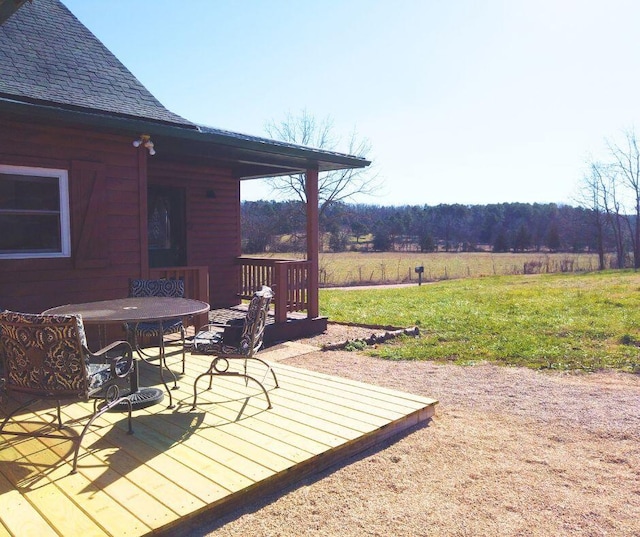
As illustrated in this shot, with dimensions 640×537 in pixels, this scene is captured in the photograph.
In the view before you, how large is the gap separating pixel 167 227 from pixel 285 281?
253 cm

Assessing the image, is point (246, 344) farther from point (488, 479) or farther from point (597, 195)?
point (597, 195)

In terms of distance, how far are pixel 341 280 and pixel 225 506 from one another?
59.3 feet

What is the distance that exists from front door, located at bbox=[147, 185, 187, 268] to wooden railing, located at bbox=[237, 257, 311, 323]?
45.9 inches

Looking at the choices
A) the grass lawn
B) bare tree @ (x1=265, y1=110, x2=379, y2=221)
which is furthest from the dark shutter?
bare tree @ (x1=265, y1=110, x2=379, y2=221)

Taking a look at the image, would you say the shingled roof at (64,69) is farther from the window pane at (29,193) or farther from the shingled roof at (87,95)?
the window pane at (29,193)

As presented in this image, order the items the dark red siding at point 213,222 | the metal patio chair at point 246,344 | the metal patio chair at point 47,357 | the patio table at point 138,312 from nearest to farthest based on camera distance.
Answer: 1. the metal patio chair at point 47,357
2. the patio table at point 138,312
3. the metal patio chair at point 246,344
4. the dark red siding at point 213,222

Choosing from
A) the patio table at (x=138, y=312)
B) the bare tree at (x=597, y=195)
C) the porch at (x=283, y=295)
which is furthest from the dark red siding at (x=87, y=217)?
the bare tree at (x=597, y=195)

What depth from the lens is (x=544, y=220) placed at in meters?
48.7

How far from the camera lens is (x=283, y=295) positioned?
268 inches

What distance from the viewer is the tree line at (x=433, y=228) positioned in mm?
27438

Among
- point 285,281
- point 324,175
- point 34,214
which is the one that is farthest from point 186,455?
point 324,175

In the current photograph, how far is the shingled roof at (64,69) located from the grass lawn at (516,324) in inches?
160

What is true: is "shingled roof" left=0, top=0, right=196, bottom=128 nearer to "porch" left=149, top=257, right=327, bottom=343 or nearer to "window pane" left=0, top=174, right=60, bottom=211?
"window pane" left=0, top=174, right=60, bottom=211

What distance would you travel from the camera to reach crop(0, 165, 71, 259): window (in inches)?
185
